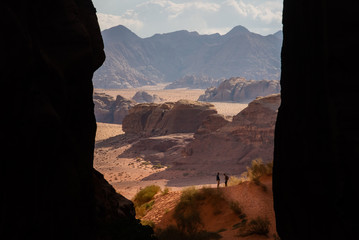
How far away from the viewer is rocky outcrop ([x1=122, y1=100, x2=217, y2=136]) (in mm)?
44250

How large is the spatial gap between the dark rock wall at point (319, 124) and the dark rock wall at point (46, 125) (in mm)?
3965

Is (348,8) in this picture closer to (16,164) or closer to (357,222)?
(357,222)

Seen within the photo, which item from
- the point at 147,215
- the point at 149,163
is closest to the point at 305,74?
the point at 147,215

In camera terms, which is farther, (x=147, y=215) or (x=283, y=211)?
(x=147, y=215)

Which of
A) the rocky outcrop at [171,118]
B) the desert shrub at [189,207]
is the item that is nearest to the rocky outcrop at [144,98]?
the rocky outcrop at [171,118]

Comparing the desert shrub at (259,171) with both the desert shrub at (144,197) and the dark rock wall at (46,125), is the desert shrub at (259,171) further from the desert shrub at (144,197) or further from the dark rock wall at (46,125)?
the dark rock wall at (46,125)

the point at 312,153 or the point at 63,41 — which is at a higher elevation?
the point at 63,41

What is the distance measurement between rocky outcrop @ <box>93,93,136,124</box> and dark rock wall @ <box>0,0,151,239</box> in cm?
5874

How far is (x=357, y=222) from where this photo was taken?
516 cm

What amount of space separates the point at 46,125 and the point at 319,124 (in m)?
4.85

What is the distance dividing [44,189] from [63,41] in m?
3.01

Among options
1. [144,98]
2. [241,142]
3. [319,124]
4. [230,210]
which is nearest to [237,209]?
[230,210]

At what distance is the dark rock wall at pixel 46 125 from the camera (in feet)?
17.2

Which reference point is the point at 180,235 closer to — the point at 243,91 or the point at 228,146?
the point at 228,146
